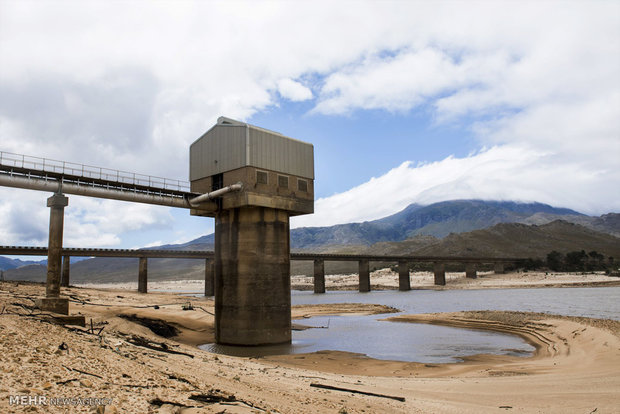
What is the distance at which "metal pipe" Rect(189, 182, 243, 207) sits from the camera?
28828 mm

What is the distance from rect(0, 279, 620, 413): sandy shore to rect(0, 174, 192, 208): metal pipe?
786 cm

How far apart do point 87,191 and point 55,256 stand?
520 centimetres

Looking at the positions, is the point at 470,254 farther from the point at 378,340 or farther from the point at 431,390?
the point at 431,390

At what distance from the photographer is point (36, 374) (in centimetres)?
943

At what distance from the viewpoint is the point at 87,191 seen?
28.1m

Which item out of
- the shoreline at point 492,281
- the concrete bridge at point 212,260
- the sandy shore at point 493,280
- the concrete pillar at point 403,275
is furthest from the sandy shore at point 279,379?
the concrete pillar at point 403,275

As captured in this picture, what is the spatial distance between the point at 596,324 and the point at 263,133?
1066 inches

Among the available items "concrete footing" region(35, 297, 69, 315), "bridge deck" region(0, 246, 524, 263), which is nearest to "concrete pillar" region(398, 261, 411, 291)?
"bridge deck" region(0, 246, 524, 263)

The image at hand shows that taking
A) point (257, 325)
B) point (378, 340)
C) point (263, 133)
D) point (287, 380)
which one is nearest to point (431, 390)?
point (287, 380)

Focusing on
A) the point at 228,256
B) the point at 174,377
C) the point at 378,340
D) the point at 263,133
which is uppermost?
the point at 263,133

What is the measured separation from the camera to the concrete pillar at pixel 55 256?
2302 cm

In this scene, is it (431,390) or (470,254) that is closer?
(431,390)

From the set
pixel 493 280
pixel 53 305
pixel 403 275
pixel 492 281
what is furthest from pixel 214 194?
pixel 493 280

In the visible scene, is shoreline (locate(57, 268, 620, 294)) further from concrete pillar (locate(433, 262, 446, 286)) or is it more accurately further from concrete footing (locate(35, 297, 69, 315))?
concrete footing (locate(35, 297, 69, 315))
